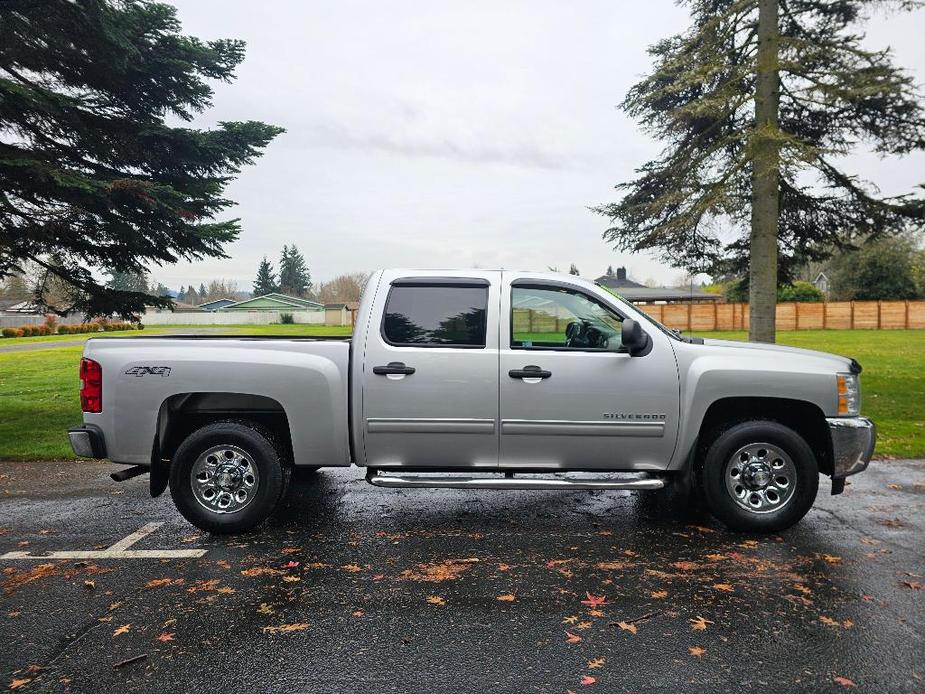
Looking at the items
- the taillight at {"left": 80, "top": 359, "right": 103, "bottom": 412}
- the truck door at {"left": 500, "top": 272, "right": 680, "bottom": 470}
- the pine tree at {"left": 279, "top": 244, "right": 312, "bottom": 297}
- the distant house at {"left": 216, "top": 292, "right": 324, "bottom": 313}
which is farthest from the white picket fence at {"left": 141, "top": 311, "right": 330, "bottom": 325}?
the truck door at {"left": 500, "top": 272, "right": 680, "bottom": 470}

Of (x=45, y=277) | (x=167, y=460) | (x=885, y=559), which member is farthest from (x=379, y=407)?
(x=45, y=277)

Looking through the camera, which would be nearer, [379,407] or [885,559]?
[885,559]

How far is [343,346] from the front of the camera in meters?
4.87

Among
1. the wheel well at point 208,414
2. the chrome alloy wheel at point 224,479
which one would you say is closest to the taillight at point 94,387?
the wheel well at point 208,414

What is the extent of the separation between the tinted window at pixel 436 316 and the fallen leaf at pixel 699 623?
238cm

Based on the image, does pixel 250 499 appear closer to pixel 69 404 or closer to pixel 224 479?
pixel 224 479

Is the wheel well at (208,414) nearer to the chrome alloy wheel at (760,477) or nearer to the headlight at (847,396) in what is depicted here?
the chrome alloy wheel at (760,477)

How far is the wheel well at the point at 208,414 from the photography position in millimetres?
4938

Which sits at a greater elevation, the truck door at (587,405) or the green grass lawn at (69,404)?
the truck door at (587,405)

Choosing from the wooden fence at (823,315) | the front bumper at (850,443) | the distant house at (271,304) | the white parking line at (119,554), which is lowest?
the white parking line at (119,554)

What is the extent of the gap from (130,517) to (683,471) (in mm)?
4729

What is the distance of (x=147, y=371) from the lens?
479cm

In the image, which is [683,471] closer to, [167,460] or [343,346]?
[343,346]

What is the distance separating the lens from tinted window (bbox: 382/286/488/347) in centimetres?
489
